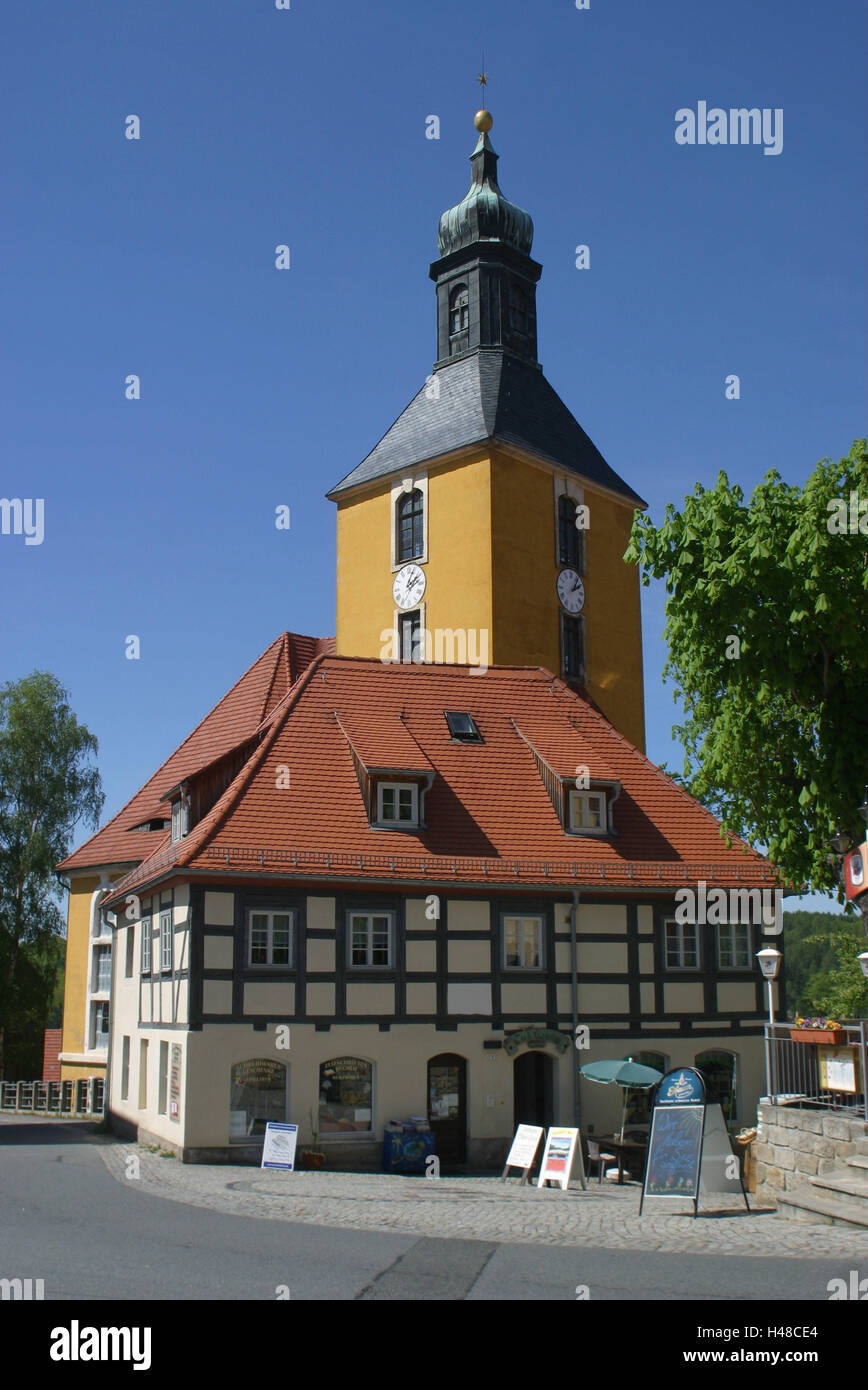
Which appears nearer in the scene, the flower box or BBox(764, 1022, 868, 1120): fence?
BBox(764, 1022, 868, 1120): fence

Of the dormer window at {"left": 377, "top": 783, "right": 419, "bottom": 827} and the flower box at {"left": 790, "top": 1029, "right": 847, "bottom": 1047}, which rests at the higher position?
the dormer window at {"left": 377, "top": 783, "right": 419, "bottom": 827}

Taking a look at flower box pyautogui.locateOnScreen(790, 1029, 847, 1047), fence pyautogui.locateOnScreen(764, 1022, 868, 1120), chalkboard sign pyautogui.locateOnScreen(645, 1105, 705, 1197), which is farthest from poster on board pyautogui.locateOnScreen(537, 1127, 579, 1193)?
flower box pyautogui.locateOnScreen(790, 1029, 847, 1047)

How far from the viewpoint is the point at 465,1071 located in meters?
21.8

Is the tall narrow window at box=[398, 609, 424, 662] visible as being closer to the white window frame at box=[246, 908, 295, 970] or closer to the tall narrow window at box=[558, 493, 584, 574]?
the tall narrow window at box=[558, 493, 584, 574]

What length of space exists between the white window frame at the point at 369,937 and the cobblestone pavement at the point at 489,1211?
3.33 m

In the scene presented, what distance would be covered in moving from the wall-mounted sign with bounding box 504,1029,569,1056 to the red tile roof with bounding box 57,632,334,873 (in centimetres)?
981

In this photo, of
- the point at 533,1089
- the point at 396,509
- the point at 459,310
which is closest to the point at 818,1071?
the point at 533,1089

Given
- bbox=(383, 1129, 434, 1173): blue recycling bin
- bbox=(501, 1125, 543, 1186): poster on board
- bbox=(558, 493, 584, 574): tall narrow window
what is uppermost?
bbox=(558, 493, 584, 574): tall narrow window

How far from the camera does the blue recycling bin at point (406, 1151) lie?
2036 cm

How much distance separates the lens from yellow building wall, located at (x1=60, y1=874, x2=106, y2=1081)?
34.7m

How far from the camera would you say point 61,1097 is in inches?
1287
